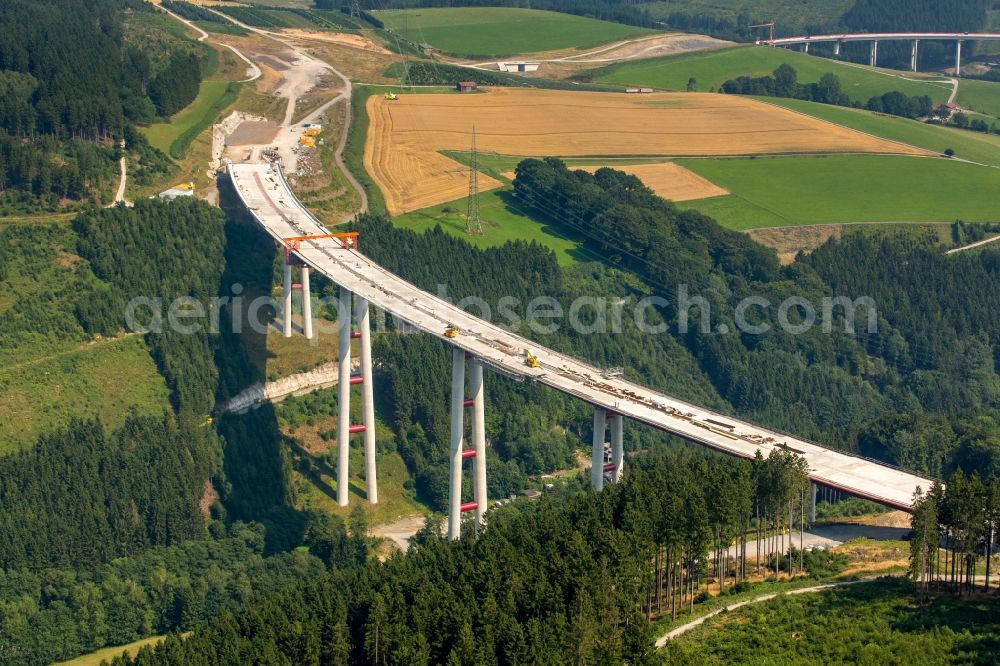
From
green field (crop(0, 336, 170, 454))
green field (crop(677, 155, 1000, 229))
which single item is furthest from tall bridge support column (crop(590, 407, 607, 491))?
green field (crop(677, 155, 1000, 229))

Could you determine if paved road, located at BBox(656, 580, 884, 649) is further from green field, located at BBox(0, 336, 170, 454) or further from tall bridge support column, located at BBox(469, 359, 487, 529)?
green field, located at BBox(0, 336, 170, 454)

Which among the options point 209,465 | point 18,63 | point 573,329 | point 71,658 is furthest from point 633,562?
point 18,63

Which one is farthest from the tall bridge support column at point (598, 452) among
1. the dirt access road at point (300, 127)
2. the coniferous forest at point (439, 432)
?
the dirt access road at point (300, 127)

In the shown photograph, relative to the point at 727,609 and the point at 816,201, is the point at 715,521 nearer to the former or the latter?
the point at 727,609

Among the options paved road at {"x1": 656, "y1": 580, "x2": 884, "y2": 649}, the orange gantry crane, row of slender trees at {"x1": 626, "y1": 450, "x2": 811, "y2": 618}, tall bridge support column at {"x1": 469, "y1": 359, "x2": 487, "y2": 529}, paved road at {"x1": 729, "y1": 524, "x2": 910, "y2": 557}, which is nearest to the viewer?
paved road at {"x1": 656, "y1": 580, "x2": 884, "y2": 649}

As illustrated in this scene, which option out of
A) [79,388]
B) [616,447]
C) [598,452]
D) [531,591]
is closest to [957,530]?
[531,591]
